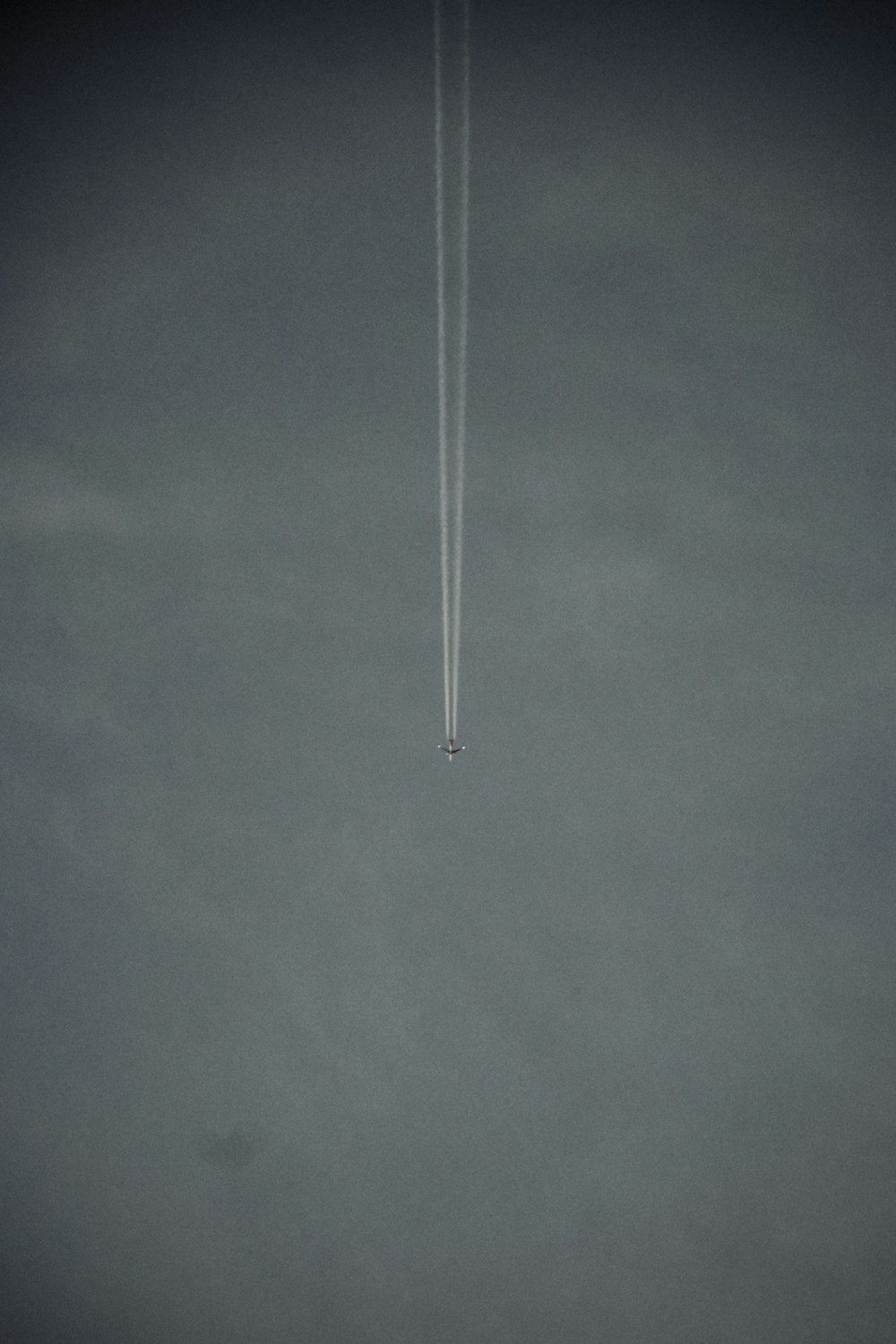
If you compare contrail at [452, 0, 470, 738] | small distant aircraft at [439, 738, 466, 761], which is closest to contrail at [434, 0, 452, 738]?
contrail at [452, 0, 470, 738]

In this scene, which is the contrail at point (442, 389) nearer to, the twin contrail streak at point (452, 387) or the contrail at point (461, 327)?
the twin contrail streak at point (452, 387)

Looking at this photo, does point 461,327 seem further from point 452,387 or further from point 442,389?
point 442,389

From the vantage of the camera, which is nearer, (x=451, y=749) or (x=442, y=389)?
(x=451, y=749)

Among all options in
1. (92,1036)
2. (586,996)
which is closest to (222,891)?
(92,1036)

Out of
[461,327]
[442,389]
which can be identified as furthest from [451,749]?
[461,327]

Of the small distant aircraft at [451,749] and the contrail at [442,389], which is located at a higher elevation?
the contrail at [442,389]

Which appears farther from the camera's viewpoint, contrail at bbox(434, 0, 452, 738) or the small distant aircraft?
contrail at bbox(434, 0, 452, 738)

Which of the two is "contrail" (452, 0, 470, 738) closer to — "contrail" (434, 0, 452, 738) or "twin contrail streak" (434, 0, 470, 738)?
"twin contrail streak" (434, 0, 470, 738)

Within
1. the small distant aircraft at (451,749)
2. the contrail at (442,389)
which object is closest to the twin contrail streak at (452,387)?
the contrail at (442,389)
